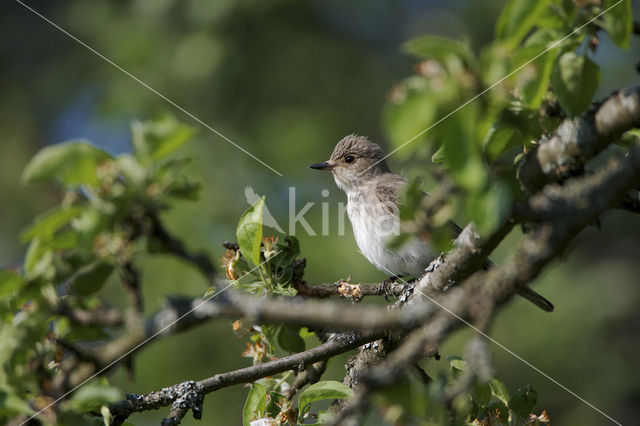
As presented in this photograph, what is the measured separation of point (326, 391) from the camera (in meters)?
2.35

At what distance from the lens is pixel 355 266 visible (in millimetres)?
6852

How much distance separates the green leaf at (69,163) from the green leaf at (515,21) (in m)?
1.00

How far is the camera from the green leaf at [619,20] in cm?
170

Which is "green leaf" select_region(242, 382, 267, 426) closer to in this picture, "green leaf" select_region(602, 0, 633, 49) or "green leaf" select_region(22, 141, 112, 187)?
"green leaf" select_region(22, 141, 112, 187)

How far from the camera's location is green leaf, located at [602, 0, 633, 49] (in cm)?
170

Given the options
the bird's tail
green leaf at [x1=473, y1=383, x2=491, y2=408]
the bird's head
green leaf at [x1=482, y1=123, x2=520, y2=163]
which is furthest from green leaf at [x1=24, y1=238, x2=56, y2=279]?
the bird's head

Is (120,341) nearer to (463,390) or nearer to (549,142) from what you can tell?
(463,390)

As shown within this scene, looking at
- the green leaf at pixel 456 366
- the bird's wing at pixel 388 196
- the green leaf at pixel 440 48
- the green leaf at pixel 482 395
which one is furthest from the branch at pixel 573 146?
the bird's wing at pixel 388 196

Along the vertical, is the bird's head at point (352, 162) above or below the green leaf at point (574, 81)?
above

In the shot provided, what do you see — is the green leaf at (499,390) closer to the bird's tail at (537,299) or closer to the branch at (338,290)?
the branch at (338,290)

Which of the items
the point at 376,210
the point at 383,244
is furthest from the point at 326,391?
the point at 376,210

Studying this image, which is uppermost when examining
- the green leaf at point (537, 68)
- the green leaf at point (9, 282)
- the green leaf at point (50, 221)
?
the green leaf at point (537, 68)

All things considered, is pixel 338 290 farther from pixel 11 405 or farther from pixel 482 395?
pixel 11 405

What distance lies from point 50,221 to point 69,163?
0.15m
